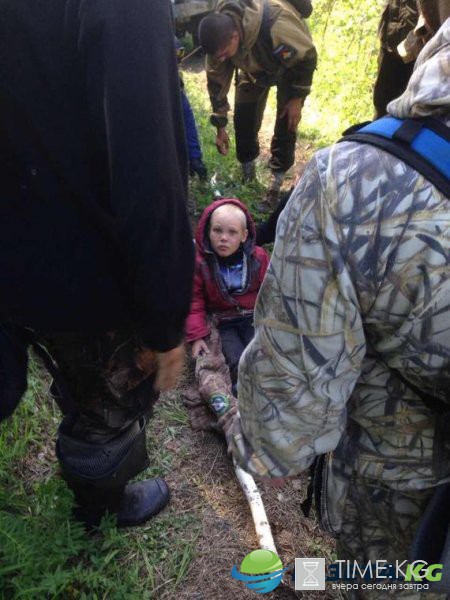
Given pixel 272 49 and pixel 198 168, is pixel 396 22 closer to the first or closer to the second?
pixel 272 49

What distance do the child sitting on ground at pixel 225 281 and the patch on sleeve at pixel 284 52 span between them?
1.76 meters

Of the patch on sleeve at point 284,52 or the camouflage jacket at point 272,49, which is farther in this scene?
the patch on sleeve at point 284,52

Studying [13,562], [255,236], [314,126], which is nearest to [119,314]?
[13,562]

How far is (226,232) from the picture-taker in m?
3.47

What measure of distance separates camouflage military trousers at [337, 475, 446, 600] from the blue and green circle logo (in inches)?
28.2

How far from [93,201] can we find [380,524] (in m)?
1.09

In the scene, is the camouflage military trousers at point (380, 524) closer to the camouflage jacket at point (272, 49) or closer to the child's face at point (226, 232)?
the child's face at point (226, 232)

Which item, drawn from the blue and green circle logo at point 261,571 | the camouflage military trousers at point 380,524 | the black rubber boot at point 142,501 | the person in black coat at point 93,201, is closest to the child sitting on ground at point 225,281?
the black rubber boot at point 142,501

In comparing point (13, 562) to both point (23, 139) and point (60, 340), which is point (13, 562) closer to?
point (60, 340)

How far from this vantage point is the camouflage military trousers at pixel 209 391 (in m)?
2.80

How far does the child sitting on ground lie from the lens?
3.33 metres

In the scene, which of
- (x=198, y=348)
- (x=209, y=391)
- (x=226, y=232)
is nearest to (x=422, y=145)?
(x=209, y=391)

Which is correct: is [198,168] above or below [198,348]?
above

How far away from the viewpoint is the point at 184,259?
4.29ft
